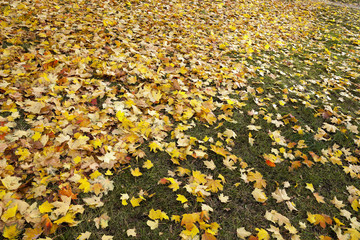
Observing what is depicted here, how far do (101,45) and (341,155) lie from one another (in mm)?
4451

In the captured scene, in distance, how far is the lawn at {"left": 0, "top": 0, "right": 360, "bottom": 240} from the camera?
2049 millimetres

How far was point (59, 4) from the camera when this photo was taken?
5.09 meters

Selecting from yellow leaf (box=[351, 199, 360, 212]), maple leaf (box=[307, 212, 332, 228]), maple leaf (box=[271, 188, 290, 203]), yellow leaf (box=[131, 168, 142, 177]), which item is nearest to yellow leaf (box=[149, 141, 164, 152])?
yellow leaf (box=[131, 168, 142, 177])

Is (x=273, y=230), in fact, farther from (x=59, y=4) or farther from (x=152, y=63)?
A: (x=59, y=4)

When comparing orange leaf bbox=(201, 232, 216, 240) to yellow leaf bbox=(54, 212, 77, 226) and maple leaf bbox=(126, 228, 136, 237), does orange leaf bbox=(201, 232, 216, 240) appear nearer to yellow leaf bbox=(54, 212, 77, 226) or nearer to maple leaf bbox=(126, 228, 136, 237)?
maple leaf bbox=(126, 228, 136, 237)

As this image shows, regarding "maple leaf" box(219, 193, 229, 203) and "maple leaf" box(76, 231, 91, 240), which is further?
"maple leaf" box(219, 193, 229, 203)

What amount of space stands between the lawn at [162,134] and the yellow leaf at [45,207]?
26mm

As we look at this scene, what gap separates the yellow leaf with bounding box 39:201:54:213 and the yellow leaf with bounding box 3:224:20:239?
20 cm

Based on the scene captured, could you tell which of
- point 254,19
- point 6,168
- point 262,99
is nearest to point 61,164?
point 6,168

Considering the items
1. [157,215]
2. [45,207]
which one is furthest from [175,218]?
[45,207]

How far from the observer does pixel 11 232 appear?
5.55ft

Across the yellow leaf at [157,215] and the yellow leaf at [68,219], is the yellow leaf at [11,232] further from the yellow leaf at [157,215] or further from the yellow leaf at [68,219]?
the yellow leaf at [157,215]

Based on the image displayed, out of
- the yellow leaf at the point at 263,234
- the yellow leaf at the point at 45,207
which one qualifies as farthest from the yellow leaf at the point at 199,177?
the yellow leaf at the point at 45,207

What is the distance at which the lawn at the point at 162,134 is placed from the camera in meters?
2.05
